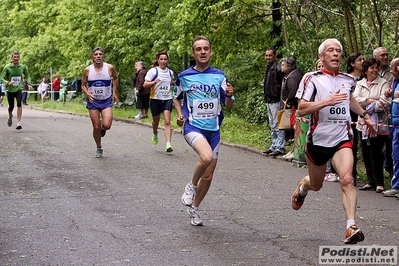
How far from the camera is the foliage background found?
1839 cm

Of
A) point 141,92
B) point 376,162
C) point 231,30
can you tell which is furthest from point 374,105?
point 141,92

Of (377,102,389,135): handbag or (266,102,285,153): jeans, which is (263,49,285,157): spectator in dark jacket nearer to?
(266,102,285,153): jeans

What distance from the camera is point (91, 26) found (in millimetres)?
34594

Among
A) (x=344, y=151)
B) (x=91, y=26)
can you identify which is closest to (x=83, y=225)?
(x=344, y=151)

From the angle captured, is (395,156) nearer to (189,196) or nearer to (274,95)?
(189,196)

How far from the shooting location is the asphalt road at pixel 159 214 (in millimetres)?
7375

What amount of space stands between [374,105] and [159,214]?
12.7 ft

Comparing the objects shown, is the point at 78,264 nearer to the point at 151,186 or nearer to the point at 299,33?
the point at 151,186

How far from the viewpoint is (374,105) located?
38.5ft

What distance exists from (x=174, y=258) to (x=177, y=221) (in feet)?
6.23

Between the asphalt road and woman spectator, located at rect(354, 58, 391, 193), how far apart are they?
0.52m

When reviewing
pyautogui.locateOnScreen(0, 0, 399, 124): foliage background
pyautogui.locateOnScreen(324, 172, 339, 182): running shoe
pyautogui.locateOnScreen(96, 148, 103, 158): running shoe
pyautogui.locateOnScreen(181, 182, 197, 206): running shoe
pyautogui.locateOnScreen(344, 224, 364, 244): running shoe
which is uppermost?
pyautogui.locateOnScreen(0, 0, 399, 124): foliage background

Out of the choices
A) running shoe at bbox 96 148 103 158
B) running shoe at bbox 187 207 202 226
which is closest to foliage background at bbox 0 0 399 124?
running shoe at bbox 96 148 103 158

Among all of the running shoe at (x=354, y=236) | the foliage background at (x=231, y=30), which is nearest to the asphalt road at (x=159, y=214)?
the running shoe at (x=354, y=236)
